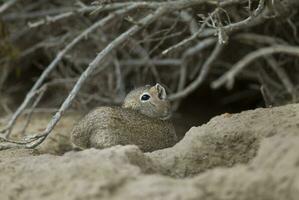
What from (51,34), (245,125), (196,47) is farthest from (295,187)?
(51,34)

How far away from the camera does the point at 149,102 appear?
4969 mm

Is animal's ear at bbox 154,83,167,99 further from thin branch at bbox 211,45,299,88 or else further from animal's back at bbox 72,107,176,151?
thin branch at bbox 211,45,299,88

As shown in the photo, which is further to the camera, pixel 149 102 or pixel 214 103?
pixel 214 103

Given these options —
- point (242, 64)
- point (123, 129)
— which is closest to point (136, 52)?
point (123, 129)

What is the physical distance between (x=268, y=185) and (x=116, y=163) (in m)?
0.68

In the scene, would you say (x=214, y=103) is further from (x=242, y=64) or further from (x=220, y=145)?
(x=242, y=64)

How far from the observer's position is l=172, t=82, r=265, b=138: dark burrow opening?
7.36m

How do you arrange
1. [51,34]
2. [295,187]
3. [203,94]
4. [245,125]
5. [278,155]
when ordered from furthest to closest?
[203,94] < [51,34] < [245,125] < [278,155] < [295,187]

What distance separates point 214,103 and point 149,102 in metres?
3.26

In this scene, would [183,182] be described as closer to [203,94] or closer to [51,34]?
[51,34]

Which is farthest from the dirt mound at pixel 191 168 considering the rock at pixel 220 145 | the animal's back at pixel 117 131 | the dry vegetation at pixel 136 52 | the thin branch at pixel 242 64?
the dry vegetation at pixel 136 52

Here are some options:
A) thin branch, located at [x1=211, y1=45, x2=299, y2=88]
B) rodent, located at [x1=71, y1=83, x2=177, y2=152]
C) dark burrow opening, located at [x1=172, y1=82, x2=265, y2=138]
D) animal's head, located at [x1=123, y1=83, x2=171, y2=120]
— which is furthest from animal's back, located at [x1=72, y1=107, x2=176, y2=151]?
dark burrow opening, located at [x1=172, y1=82, x2=265, y2=138]

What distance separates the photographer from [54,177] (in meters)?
2.83

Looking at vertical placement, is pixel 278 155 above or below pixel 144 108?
below
